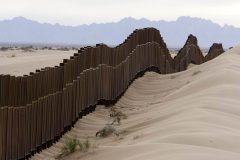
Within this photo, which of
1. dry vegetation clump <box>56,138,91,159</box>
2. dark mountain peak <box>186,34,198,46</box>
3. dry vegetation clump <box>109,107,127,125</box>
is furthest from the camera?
dark mountain peak <box>186,34,198,46</box>

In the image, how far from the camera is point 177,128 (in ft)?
21.4

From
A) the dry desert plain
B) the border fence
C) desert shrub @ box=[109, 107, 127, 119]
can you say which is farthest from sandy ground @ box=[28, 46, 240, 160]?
the border fence

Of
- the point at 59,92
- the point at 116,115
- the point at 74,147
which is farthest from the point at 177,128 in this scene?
the point at 116,115

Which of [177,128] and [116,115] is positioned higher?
[177,128]

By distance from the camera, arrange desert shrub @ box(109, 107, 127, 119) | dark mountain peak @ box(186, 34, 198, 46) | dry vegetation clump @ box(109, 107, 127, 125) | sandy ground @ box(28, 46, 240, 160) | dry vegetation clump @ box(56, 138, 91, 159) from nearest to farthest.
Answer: sandy ground @ box(28, 46, 240, 160), dry vegetation clump @ box(56, 138, 91, 159), dry vegetation clump @ box(109, 107, 127, 125), desert shrub @ box(109, 107, 127, 119), dark mountain peak @ box(186, 34, 198, 46)

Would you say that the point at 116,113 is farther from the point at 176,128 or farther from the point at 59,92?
the point at 176,128

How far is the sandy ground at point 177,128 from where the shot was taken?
556cm

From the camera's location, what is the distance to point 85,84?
10.1 m

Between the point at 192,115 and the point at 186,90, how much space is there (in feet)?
11.4

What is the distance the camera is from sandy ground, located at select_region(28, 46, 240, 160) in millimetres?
5559

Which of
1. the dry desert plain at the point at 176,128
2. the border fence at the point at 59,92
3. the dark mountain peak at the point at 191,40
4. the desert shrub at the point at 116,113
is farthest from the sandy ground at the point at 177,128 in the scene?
the dark mountain peak at the point at 191,40

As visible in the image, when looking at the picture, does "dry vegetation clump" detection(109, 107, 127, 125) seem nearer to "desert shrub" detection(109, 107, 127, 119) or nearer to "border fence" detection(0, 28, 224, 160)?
"desert shrub" detection(109, 107, 127, 119)

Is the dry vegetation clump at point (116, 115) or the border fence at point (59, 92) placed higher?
the border fence at point (59, 92)

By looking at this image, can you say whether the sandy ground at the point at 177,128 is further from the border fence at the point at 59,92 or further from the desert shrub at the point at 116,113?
the border fence at the point at 59,92
